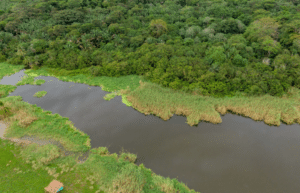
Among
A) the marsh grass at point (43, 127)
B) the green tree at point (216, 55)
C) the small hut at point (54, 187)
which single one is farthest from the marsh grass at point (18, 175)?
the green tree at point (216, 55)

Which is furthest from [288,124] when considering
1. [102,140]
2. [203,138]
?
[102,140]

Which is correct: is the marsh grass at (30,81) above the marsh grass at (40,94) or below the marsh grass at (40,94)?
above

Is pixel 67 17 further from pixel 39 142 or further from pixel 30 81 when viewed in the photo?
pixel 39 142

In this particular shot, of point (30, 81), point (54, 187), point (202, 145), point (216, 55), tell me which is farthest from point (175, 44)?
point (54, 187)

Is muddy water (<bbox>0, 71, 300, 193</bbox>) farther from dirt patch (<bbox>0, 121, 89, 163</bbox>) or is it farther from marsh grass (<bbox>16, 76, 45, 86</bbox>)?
marsh grass (<bbox>16, 76, 45, 86</bbox>)

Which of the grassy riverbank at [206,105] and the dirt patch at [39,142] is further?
the grassy riverbank at [206,105]

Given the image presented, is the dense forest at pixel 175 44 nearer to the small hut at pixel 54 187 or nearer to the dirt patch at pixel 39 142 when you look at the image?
the dirt patch at pixel 39 142

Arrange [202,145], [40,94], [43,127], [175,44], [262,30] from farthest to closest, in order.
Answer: [175,44] < [262,30] < [40,94] < [43,127] < [202,145]
